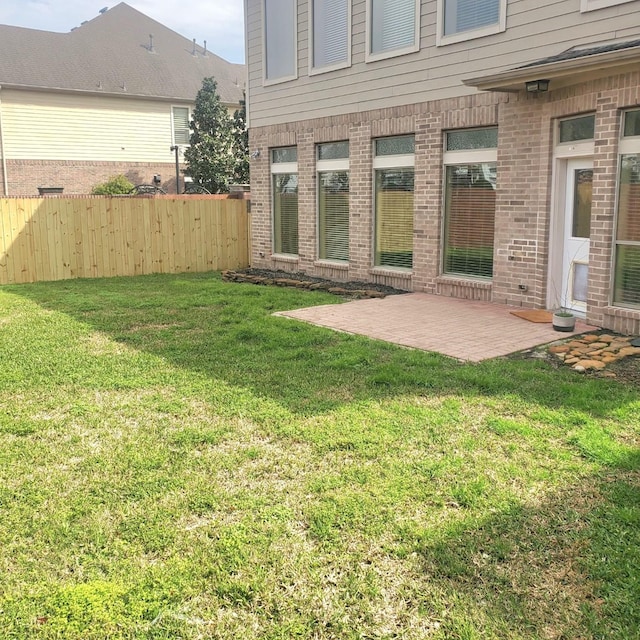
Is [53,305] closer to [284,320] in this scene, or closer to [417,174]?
[284,320]

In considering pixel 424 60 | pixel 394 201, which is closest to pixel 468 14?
pixel 424 60

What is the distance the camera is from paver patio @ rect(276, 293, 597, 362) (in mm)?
7012

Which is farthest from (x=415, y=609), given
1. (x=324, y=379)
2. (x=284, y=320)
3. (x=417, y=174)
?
(x=417, y=174)

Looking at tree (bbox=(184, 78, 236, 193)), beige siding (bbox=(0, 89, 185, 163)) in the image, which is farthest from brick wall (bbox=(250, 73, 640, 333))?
beige siding (bbox=(0, 89, 185, 163))

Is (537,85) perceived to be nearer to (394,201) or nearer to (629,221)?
(629,221)

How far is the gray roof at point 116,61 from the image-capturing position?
26312 mm

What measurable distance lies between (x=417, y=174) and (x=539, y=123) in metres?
2.36

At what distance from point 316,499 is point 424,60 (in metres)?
8.40

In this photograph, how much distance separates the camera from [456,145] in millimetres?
9930

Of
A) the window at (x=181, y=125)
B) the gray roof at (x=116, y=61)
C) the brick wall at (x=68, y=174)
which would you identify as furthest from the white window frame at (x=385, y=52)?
the window at (x=181, y=125)

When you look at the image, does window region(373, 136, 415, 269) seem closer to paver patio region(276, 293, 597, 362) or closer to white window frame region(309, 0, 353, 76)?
paver patio region(276, 293, 597, 362)

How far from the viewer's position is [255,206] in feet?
48.9

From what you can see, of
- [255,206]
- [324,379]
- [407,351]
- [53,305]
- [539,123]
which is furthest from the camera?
[255,206]

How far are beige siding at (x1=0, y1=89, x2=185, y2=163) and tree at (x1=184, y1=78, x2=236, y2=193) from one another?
2420 millimetres
